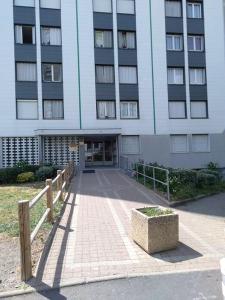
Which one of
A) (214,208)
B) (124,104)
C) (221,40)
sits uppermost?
(221,40)

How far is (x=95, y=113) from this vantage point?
26188 mm

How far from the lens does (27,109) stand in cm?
2538

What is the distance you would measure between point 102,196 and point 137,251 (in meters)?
6.58

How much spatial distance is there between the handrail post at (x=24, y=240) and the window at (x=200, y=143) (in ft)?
81.2

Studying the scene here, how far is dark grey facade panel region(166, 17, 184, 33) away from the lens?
2808cm

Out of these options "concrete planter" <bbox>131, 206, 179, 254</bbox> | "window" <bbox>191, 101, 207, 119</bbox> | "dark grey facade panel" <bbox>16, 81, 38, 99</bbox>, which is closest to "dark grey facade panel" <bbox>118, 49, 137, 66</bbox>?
"window" <bbox>191, 101, 207, 119</bbox>

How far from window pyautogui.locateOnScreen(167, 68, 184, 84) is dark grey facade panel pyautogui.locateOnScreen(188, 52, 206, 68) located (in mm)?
1108

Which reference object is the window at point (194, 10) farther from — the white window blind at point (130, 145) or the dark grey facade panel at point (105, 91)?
the white window blind at point (130, 145)

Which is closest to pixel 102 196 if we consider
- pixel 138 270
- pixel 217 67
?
pixel 138 270

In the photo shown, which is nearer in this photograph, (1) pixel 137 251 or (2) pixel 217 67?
(1) pixel 137 251

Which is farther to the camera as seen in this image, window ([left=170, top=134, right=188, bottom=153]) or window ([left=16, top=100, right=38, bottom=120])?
window ([left=170, top=134, right=188, bottom=153])

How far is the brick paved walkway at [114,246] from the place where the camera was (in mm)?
5281

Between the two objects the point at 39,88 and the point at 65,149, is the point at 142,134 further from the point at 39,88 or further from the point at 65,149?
the point at 39,88

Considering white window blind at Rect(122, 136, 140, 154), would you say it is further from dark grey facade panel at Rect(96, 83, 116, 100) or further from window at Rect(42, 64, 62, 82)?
window at Rect(42, 64, 62, 82)
